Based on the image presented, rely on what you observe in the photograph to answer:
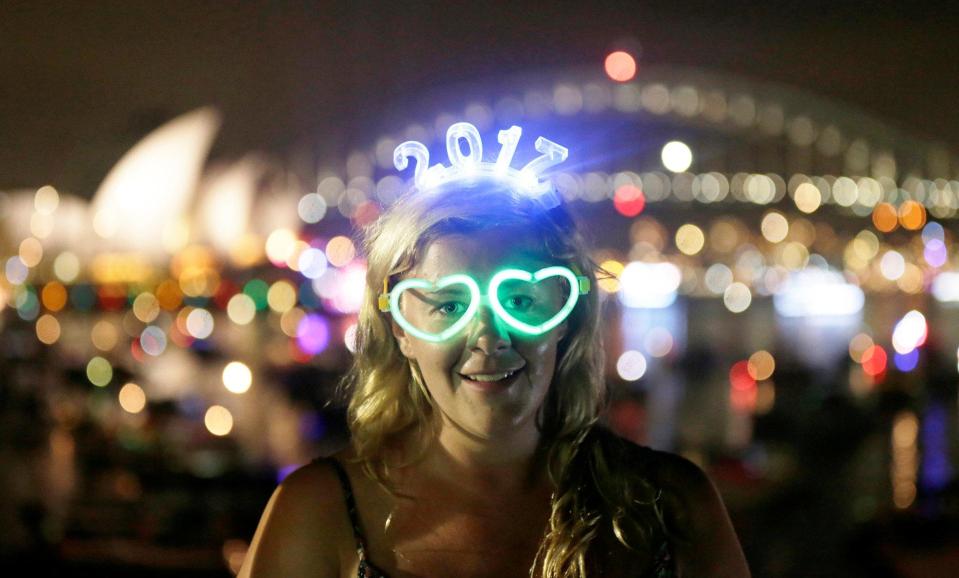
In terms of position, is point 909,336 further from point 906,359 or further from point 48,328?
point 48,328

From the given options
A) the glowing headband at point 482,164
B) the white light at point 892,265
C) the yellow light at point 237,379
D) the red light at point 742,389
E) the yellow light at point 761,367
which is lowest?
the yellow light at point 237,379

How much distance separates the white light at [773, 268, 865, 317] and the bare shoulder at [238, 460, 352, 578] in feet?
303

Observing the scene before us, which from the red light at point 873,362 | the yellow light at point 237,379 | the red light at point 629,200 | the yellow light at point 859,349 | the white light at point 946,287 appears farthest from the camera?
the white light at point 946,287

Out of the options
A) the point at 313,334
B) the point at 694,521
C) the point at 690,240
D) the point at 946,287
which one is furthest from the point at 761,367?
the point at 690,240

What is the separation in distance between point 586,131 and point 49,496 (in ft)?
267

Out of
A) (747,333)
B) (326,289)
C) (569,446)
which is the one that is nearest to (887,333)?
(747,333)

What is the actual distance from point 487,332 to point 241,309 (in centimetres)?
6487

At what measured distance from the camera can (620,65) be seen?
3.76m

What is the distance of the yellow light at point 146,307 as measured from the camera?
6688 centimetres

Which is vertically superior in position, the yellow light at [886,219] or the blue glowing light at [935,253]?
the yellow light at [886,219]

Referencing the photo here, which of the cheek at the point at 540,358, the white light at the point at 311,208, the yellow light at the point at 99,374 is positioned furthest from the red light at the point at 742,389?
the white light at the point at 311,208

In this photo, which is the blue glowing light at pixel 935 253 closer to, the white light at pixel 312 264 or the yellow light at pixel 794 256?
the yellow light at pixel 794 256

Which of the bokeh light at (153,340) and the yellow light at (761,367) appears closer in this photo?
the yellow light at (761,367)

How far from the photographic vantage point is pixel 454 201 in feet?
8.00
